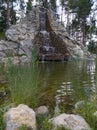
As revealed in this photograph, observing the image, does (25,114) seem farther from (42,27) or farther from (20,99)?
(42,27)

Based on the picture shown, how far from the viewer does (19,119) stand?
14.3ft

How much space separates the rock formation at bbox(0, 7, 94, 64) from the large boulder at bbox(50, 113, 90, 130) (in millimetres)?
23265

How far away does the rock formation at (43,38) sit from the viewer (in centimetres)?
2925

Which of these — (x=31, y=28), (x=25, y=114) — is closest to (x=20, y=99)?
(x=25, y=114)

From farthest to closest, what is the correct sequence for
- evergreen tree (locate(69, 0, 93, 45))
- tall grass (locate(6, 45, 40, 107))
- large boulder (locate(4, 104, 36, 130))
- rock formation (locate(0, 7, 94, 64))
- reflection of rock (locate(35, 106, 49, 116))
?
evergreen tree (locate(69, 0, 93, 45)) → rock formation (locate(0, 7, 94, 64)) → tall grass (locate(6, 45, 40, 107)) → reflection of rock (locate(35, 106, 49, 116)) → large boulder (locate(4, 104, 36, 130))

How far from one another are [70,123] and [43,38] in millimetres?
28285

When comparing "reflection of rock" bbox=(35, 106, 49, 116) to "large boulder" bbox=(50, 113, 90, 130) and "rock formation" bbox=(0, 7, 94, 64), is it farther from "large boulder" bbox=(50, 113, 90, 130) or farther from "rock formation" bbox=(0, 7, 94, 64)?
"rock formation" bbox=(0, 7, 94, 64)

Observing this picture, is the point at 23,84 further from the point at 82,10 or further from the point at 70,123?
the point at 82,10

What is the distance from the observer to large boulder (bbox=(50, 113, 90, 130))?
429cm

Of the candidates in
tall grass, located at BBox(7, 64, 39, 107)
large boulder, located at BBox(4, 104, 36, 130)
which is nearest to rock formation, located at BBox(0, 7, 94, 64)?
tall grass, located at BBox(7, 64, 39, 107)

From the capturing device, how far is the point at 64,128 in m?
4.29

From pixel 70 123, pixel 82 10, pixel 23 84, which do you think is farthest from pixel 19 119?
pixel 82 10

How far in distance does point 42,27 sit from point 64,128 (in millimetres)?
29985

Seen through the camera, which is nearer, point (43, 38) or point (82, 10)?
point (43, 38)
